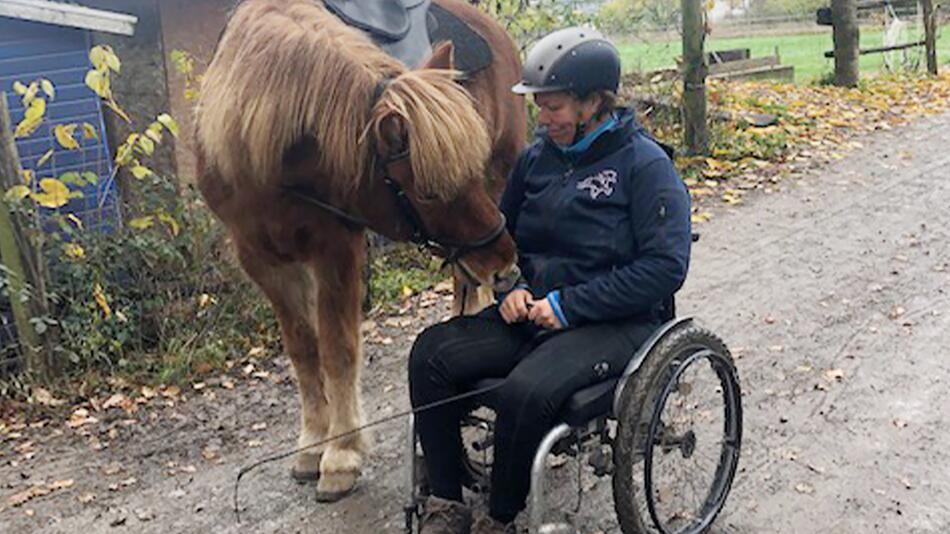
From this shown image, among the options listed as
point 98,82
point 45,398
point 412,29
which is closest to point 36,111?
point 98,82

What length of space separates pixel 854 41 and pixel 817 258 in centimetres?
742

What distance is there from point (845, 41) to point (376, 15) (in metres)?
9.89

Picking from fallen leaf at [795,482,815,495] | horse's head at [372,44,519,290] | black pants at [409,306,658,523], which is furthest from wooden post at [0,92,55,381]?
fallen leaf at [795,482,815,495]

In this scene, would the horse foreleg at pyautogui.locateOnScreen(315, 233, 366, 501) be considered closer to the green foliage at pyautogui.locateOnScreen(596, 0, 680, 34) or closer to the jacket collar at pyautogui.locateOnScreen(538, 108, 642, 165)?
the jacket collar at pyautogui.locateOnScreen(538, 108, 642, 165)

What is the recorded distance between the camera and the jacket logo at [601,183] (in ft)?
9.14

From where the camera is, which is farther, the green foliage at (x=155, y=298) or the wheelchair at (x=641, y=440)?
the green foliage at (x=155, y=298)

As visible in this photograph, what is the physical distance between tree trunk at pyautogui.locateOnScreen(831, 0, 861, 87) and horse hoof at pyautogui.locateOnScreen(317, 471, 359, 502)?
10.6m

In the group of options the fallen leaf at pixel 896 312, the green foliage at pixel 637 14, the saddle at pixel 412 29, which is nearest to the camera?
the saddle at pixel 412 29

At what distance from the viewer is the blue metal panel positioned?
5828 millimetres

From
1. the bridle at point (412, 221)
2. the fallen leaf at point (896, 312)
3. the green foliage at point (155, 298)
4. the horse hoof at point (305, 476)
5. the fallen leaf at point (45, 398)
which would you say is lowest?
the fallen leaf at point (896, 312)

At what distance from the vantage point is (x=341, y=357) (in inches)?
142

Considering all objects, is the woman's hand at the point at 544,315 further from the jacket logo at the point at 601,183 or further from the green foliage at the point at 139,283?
the green foliage at the point at 139,283

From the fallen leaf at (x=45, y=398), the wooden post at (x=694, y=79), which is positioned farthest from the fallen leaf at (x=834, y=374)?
the wooden post at (x=694, y=79)

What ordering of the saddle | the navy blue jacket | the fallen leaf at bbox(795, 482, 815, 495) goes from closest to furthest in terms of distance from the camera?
the navy blue jacket → the fallen leaf at bbox(795, 482, 815, 495) → the saddle
